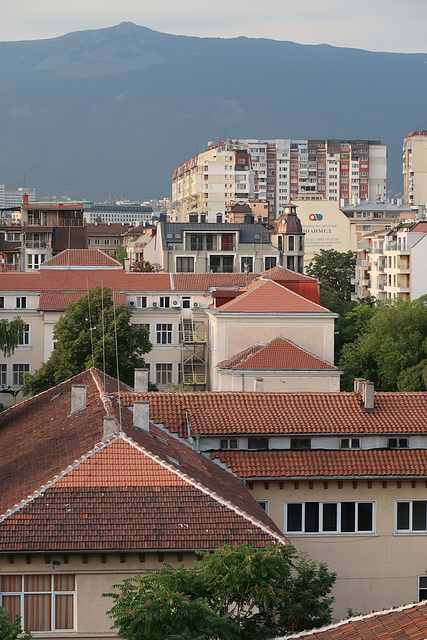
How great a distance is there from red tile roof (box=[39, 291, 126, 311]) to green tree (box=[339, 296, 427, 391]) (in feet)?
48.0

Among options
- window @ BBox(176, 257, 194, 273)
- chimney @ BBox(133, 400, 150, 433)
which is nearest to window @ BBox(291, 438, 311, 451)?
chimney @ BBox(133, 400, 150, 433)

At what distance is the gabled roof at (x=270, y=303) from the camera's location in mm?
56844

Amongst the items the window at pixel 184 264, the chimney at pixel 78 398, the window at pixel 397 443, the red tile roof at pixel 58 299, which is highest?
the window at pixel 184 264

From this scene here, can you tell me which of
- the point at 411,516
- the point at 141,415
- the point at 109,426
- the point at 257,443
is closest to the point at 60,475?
the point at 109,426

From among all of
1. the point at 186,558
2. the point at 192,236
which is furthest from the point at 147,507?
the point at 192,236

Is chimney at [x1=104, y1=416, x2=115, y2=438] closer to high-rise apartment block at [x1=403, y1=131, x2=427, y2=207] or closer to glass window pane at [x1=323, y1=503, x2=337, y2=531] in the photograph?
glass window pane at [x1=323, y1=503, x2=337, y2=531]

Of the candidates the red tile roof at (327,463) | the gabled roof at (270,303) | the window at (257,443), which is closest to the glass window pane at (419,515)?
the red tile roof at (327,463)

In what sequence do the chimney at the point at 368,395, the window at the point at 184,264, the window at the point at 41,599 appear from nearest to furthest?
the window at the point at 41,599
the chimney at the point at 368,395
the window at the point at 184,264

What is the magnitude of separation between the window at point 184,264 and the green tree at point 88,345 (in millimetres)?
28008

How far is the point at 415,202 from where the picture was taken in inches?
7726

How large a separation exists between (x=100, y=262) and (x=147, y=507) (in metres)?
57.1

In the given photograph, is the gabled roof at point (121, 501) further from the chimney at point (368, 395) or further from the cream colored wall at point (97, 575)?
the chimney at point (368, 395)

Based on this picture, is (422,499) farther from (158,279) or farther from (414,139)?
(414,139)

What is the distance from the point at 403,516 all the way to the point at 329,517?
188 cm
